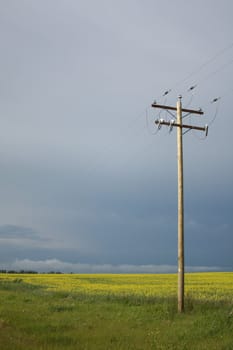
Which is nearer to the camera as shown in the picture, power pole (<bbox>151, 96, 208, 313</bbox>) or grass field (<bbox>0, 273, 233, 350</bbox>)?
grass field (<bbox>0, 273, 233, 350</bbox>)

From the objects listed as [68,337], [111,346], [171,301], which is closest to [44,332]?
[68,337]

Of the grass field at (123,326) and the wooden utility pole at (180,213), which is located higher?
the wooden utility pole at (180,213)

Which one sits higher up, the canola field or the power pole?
the power pole

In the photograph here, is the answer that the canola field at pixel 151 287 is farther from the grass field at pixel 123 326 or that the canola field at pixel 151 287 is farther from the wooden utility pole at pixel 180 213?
the grass field at pixel 123 326

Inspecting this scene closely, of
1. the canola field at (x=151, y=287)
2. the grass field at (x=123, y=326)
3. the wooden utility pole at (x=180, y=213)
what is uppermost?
the wooden utility pole at (x=180, y=213)

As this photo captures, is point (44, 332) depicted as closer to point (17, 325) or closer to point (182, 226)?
point (17, 325)

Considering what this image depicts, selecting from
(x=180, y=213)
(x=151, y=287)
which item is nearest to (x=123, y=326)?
(x=180, y=213)

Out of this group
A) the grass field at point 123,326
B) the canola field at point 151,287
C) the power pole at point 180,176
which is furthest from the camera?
the canola field at point 151,287

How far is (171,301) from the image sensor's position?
2289 cm

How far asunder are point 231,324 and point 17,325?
6933mm

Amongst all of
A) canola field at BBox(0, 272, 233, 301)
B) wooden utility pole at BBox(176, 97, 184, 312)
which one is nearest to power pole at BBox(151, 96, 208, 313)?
wooden utility pole at BBox(176, 97, 184, 312)

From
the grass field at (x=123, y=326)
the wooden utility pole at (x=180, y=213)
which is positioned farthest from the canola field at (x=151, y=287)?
the grass field at (x=123, y=326)

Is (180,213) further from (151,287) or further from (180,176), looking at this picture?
(151,287)

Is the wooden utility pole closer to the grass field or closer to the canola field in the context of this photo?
the grass field
